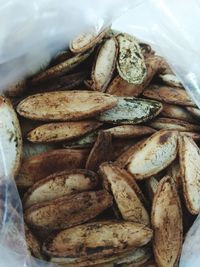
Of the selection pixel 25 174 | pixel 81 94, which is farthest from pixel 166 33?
pixel 25 174

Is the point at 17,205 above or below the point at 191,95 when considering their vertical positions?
below

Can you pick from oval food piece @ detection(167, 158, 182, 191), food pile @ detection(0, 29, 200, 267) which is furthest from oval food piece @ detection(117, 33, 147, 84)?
oval food piece @ detection(167, 158, 182, 191)

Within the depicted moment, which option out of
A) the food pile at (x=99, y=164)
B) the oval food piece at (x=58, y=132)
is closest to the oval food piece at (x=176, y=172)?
the food pile at (x=99, y=164)

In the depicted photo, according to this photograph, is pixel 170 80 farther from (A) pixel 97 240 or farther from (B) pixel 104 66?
(A) pixel 97 240

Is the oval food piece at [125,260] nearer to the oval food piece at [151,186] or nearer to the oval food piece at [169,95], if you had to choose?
the oval food piece at [151,186]

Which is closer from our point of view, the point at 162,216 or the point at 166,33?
the point at 162,216

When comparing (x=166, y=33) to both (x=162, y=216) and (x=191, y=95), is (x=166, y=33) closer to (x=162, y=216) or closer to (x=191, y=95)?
(x=191, y=95)
